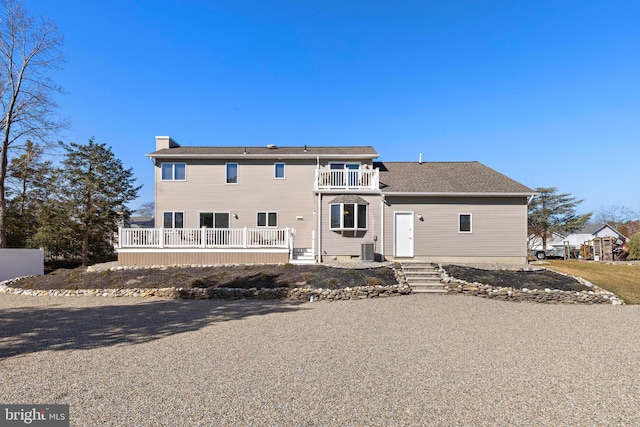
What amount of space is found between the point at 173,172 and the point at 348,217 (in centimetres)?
1060

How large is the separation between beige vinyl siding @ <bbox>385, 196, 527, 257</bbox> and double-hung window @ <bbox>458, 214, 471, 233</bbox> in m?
0.15

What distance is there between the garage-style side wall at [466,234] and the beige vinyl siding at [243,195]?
540cm

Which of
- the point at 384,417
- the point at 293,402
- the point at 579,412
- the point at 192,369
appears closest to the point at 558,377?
the point at 579,412

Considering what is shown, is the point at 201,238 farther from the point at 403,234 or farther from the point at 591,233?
the point at 591,233

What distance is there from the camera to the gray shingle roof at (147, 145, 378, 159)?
769 inches

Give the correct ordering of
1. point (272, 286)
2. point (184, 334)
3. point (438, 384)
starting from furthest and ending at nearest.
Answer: point (272, 286) → point (184, 334) → point (438, 384)

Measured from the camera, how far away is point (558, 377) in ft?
15.9

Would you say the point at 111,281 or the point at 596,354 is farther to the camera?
the point at 111,281

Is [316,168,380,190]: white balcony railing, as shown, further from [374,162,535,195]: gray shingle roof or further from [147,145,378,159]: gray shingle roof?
[147,145,378,159]: gray shingle roof

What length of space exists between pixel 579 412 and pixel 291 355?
3842mm

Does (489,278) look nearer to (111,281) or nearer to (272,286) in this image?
(272,286)

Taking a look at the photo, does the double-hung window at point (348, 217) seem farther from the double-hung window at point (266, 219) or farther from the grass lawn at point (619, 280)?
the grass lawn at point (619, 280)

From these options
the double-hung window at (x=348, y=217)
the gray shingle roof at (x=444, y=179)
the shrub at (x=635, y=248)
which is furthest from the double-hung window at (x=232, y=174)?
the shrub at (x=635, y=248)

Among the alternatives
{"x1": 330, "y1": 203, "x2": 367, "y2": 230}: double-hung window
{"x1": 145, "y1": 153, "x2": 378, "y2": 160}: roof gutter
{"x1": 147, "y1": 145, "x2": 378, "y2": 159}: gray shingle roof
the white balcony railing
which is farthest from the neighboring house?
{"x1": 330, "y1": 203, "x2": 367, "y2": 230}: double-hung window
